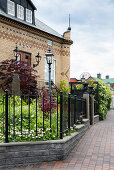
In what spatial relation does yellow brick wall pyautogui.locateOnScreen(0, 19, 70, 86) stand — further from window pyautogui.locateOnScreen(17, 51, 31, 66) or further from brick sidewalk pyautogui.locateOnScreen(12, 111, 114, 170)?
brick sidewalk pyautogui.locateOnScreen(12, 111, 114, 170)

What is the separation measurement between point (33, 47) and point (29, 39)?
2.26ft

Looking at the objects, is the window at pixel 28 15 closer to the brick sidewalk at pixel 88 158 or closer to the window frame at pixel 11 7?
the window frame at pixel 11 7

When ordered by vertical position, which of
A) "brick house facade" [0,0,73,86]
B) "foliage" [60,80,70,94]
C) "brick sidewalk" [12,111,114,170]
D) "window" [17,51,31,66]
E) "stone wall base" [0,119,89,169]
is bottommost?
"brick sidewalk" [12,111,114,170]

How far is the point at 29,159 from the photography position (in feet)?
16.6

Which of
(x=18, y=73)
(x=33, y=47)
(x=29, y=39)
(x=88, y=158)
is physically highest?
(x=29, y=39)

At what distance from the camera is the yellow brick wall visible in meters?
14.7

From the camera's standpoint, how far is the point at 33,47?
16.9 metres

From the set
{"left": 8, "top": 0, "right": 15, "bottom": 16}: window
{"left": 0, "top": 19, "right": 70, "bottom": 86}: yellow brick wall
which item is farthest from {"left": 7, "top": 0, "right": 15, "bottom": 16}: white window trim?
{"left": 0, "top": 19, "right": 70, "bottom": 86}: yellow brick wall

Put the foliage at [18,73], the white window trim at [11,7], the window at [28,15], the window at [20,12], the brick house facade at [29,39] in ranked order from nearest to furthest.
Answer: the foliage at [18,73] → the brick house facade at [29,39] → the white window trim at [11,7] → the window at [20,12] → the window at [28,15]

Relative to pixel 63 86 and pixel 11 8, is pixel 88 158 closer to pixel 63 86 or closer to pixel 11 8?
pixel 11 8

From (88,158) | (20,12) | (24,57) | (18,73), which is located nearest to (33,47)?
(24,57)

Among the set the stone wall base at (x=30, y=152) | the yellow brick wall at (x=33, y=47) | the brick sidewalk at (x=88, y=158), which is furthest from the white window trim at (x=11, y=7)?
the stone wall base at (x=30, y=152)

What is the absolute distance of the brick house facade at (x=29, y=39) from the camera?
1480 cm

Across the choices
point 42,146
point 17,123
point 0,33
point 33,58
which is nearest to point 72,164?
point 42,146
